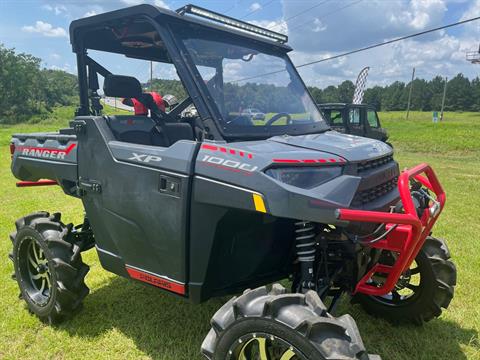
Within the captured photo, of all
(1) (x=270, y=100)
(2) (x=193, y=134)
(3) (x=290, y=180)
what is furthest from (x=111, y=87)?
(3) (x=290, y=180)

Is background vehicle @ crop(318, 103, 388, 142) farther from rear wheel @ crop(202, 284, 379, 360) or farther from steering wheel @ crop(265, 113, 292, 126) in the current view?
rear wheel @ crop(202, 284, 379, 360)

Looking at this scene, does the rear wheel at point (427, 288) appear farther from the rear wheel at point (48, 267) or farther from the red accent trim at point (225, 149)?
the rear wheel at point (48, 267)

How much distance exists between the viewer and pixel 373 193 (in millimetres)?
2721

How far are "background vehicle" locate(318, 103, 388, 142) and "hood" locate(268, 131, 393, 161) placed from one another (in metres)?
12.2

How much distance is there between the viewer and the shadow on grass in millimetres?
3375

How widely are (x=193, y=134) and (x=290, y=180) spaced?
163cm

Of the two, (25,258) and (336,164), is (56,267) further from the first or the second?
(336,164)

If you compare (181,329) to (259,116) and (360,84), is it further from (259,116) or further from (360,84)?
(360,84)

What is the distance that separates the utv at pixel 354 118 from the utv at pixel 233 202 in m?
11.8

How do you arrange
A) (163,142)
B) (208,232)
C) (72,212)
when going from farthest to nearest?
(72,212) < (163,142) < (208,232)

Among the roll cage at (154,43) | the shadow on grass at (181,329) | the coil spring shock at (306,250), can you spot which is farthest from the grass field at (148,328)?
the roll cage at (154,43)

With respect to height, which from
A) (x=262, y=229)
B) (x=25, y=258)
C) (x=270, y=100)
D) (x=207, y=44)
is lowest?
(x=25, y=258)

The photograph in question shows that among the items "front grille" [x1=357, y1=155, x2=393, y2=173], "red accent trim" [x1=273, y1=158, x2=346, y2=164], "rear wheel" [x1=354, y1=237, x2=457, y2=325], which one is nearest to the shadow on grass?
"rear wheel" [x1=354, y1=237, x2=457, y2=325]

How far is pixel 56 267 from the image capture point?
346 cm
